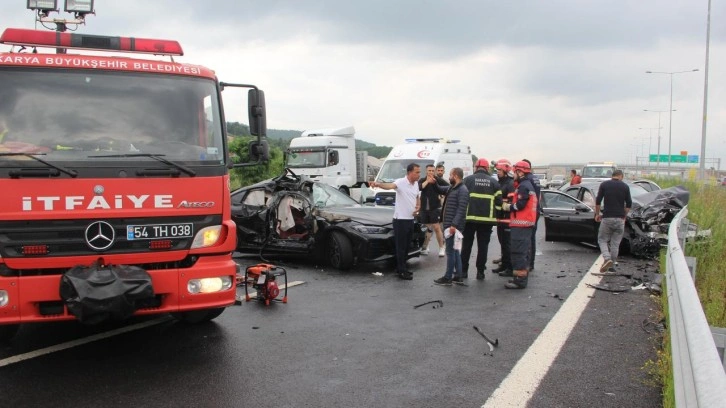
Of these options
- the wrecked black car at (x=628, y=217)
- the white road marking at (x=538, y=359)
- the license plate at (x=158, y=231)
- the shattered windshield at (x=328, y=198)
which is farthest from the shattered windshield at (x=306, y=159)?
the license plate at (x=158, y=231)

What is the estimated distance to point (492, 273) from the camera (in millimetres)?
9250

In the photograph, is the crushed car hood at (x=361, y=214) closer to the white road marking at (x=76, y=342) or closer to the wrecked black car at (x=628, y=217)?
the white road marking at (x=76, y=342)

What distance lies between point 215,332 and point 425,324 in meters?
2.14

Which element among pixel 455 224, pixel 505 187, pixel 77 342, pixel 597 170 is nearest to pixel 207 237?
pixel 77 342

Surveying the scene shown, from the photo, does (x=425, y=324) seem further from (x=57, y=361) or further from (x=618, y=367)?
(x=57, y=361)

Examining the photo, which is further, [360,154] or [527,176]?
[360,154]

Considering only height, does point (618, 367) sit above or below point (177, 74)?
below

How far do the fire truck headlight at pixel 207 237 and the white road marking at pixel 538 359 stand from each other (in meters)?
2.53

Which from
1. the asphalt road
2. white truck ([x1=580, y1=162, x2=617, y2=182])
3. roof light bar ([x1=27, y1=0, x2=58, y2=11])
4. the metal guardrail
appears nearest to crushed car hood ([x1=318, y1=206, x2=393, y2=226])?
the asphalt road

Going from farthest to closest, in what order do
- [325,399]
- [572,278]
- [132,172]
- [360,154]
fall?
[360,154]
[572,278]
[132,172]
[325,399]

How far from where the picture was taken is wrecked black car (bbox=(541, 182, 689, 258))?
10.5 metres

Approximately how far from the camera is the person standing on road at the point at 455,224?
26.5ft

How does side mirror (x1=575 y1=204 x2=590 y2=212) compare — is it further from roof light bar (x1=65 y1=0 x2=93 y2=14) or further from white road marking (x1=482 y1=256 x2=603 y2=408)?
roof light bar (x1=65 y1=0 x2=93 y2=14)

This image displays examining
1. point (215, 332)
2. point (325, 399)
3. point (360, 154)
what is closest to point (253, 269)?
point (215, 332)
